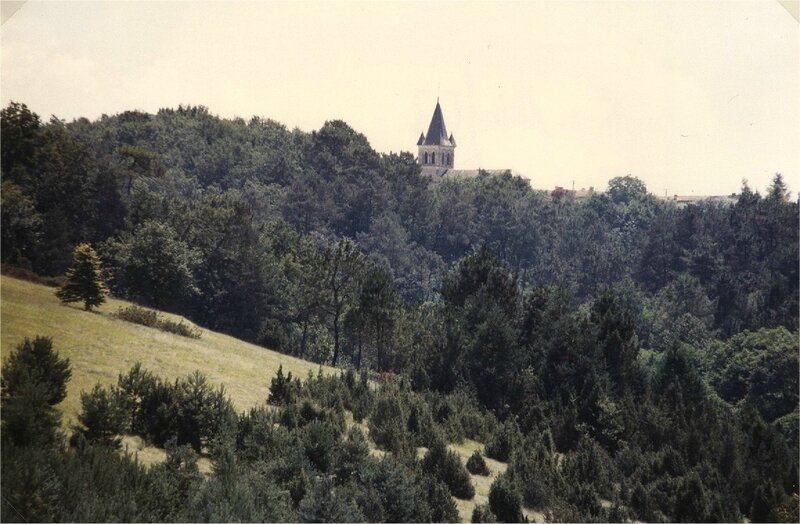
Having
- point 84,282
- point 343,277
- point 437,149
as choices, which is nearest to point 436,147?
point 437,149

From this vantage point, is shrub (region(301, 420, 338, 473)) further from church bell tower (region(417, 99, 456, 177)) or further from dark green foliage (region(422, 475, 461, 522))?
church bell tower (region(417, 99, 456, 177))

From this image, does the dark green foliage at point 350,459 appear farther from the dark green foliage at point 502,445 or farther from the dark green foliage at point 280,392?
the dark green foliage at point 502,445

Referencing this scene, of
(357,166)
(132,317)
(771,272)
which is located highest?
(357,166)

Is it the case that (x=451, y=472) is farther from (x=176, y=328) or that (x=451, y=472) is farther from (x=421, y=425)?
(x=176, y=328)

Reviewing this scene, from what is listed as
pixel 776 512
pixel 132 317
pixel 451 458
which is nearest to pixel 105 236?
pixel 132 317

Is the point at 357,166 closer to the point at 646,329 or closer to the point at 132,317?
the point at 646,329

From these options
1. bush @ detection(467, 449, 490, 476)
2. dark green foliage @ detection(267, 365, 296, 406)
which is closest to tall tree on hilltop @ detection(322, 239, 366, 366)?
dark green foliage @ detection(267, 365, 296, 406)
